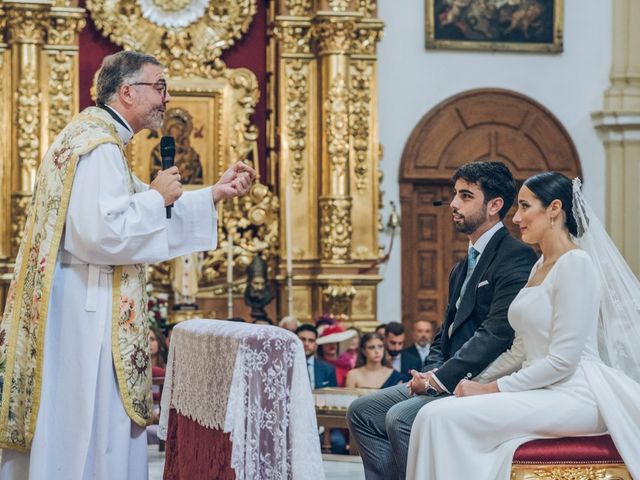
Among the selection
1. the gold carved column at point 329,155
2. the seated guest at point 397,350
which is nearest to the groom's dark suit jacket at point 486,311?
the seated guest at point 397,350

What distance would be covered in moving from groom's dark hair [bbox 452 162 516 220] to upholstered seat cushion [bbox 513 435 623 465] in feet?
3.75

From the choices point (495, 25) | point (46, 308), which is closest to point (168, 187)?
point (46, 308)

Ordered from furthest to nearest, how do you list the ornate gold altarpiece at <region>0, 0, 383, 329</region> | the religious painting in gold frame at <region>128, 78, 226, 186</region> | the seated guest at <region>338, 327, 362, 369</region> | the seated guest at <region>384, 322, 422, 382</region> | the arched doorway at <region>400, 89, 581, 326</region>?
1. the arched doorway at <region>400, 89, 581, 326</region>
2. the religious painting in gold frame at <region>128, 78, 226, 186</region>
3. the ornate gold altarpiece at <region>0, 0, 383, 329</region>
4. the seated guest at <region>338, 327, 362, 369</region>
5. the seated guest at <region>384, 322, 422, 382</region>

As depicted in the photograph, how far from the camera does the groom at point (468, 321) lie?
533cm

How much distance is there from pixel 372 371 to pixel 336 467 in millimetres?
1669

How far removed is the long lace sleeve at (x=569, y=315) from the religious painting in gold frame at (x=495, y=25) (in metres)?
8.01

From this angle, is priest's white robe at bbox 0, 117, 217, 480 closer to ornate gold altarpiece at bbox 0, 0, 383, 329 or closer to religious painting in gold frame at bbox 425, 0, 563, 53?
ornate gold altarpiece at bbox 0, 0, 383, 329

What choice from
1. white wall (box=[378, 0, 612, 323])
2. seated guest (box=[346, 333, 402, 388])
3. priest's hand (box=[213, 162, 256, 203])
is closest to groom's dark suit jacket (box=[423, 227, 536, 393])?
priest's hand (box=[213, 162, 256, 203])

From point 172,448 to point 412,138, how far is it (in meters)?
7.30

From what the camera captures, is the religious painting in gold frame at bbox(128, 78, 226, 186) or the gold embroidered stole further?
the religious painting in gold frame at bbox(128, 78, 226, 186)

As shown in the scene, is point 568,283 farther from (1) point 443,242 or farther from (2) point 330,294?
(1) point 443,242

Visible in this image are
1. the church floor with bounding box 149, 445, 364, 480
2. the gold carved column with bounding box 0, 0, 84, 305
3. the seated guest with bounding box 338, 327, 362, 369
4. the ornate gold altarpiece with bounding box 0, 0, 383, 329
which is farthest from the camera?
the ornate gold altarpiece with bounding box 0, 0, 383, 329

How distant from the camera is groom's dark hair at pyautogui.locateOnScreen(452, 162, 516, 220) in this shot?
5578mm

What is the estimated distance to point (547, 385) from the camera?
Result: 16.4 ft
